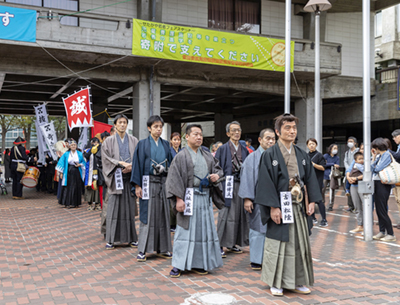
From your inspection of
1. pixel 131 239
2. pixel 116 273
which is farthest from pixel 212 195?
pixel 131 239

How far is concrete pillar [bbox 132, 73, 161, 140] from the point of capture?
47.9 feet

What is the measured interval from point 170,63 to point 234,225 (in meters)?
9.17

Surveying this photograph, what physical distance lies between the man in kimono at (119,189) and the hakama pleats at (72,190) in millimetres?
5477

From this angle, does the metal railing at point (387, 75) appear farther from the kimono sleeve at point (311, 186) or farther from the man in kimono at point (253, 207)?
the kimono sleeve at point (311, 186)

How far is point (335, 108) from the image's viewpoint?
19.8 metres

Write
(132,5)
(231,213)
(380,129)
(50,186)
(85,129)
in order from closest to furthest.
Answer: (231,213)
(85,129)
(132,5)
(50,186)
(380,129)

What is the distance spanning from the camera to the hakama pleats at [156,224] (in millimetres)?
5720

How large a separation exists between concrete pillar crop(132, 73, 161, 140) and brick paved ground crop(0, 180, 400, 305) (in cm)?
715

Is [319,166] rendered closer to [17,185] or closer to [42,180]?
[17,185]

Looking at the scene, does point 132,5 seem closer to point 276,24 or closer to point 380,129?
point 276,24

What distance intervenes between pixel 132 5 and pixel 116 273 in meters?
12.2

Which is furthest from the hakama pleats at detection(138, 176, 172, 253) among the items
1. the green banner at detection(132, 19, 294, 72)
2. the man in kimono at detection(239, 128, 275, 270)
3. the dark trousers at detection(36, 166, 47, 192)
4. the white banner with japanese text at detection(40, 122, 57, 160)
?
the dark trousers at detection(36, 166, 47, 192)

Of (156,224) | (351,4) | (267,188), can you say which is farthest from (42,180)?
(351,4)

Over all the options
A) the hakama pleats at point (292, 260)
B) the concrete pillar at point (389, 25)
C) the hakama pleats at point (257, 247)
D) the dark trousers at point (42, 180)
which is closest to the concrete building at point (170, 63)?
the dark trousers at point (42, 180)
